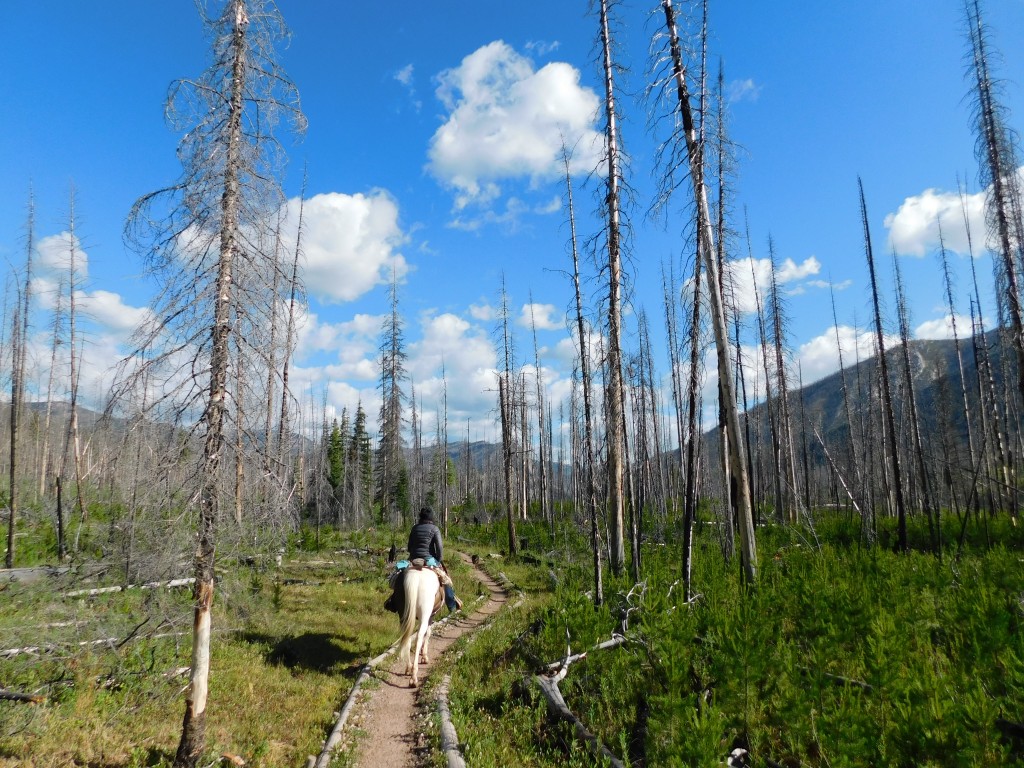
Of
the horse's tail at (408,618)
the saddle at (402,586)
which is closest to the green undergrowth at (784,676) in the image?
the horse's tail at (408,618)

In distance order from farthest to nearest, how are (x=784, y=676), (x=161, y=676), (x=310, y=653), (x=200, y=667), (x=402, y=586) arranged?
1. (x=310, y=653)
2. (x=402, y=586)
3. (x=161, y=676)
4. (x=200, y=667)
5. (x=784, y=676)

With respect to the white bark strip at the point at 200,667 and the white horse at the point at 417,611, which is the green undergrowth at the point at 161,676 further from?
the white horse at the point at 417,611

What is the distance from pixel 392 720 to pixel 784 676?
478cm

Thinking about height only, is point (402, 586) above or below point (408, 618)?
above

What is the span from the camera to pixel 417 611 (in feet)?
27.5

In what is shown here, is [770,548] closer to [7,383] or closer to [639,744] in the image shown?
[639,744]

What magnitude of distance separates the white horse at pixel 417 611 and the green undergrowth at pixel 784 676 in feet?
2.56

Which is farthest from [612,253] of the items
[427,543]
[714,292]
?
[427,543]

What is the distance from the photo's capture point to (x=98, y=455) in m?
5.28

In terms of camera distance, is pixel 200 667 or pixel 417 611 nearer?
pixel 200 667

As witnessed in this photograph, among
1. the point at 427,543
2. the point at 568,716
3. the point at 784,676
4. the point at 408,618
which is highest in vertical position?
the point at 427,543

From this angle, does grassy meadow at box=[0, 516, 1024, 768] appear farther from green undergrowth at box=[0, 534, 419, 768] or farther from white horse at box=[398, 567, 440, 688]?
white horse at box=[398, 567, 440, 688]

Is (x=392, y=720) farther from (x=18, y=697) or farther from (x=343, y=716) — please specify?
(x=18, y=697)

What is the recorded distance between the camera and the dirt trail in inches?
221
